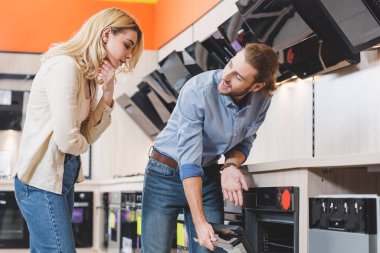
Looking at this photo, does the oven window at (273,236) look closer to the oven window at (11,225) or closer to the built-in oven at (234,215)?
the built-in oven at (234,215)

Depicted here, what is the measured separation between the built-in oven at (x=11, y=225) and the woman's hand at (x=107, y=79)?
11.5ft

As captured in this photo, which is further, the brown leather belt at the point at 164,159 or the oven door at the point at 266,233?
the oven door at the point at 266,233

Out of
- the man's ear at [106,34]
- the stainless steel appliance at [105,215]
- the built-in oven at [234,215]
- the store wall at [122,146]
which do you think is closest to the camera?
the man's ear at [106,34]

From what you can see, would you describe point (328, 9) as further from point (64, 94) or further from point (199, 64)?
point (199, 64)

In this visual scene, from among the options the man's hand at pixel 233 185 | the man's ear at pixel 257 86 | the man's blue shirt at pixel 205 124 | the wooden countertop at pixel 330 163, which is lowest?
the man's hand at pixel 233 185

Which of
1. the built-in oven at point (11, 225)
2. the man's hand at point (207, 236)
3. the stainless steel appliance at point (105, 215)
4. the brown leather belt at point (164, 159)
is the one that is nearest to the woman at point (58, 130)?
the brown leather belt at point (164, 159)

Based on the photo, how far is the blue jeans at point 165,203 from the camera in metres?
2.10

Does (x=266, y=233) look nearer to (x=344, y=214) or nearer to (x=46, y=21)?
(x=344, y=214)

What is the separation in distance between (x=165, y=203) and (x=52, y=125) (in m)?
0.50

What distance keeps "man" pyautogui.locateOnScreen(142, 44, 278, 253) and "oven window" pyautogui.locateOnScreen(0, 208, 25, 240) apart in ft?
11.5

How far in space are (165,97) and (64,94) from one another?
3.20m

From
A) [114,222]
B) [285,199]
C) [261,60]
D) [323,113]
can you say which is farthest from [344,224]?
[114,222]

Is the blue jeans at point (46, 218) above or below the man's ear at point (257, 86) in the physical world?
below

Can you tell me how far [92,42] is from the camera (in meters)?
1.94
